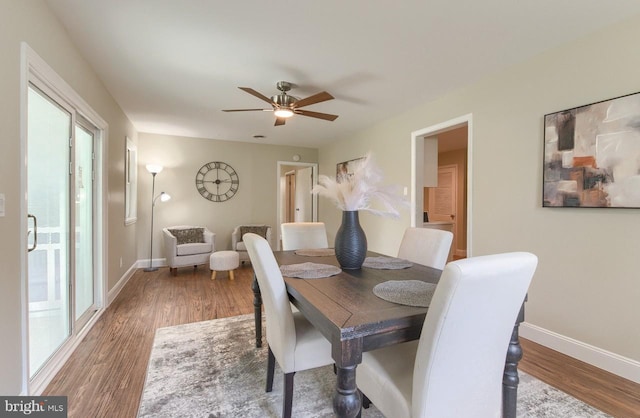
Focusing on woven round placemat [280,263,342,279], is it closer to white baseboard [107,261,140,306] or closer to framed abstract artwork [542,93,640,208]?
framed abstract artwork [542,93,640,208]

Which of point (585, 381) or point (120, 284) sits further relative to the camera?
point (120, 284)

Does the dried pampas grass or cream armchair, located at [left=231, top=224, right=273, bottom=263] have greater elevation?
the dried pampas grass

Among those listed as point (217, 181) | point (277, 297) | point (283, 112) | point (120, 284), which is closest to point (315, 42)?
point (283, 112)

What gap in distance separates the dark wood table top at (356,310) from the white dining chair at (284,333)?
9 centimetres

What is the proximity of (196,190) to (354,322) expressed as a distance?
522cm

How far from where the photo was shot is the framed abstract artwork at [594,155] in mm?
1897

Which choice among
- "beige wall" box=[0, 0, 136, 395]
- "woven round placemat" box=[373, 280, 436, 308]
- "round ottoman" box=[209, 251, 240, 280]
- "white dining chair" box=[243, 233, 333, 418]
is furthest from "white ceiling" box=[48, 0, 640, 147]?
"round ottoman" box=[209, 251, 240, 280]

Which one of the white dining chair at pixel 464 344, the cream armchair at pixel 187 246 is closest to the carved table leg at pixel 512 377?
the white dining chair at pixel 464 344

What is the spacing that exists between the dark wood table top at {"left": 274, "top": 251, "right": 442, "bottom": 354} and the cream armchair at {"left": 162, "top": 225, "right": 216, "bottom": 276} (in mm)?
3511

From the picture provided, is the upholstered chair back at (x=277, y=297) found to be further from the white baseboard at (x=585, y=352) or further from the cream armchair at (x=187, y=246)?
the cream armchair at (x=187, y=246)

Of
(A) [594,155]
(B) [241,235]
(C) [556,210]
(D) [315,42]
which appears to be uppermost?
(D) [315,42]

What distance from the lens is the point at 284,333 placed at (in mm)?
1438

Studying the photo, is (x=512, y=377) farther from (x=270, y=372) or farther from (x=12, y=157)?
(x=12, y=157)

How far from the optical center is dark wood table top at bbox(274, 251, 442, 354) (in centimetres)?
105
